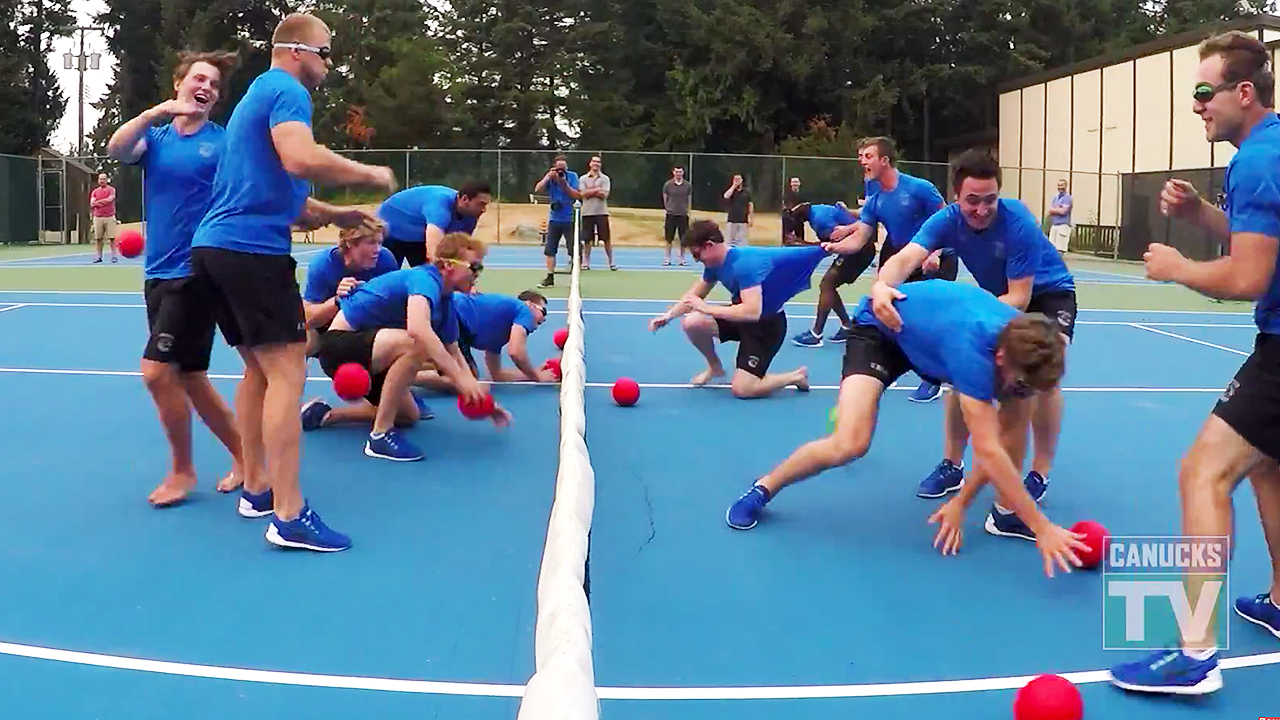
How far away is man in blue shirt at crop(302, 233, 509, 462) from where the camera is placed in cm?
598

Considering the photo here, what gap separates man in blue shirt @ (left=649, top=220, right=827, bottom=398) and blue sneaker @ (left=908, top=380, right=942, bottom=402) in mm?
750

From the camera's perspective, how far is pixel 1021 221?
18.6 ft

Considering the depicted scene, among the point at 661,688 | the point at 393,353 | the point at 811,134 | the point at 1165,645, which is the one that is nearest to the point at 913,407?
the point at 393,353

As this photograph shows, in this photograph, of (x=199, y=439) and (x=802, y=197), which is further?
(x=802, y=197)

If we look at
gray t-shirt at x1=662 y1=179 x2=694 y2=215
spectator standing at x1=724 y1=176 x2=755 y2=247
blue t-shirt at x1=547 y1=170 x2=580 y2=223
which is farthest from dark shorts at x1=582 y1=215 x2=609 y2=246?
spectator standing at x1=724 y1=176 x2=755 y2=247

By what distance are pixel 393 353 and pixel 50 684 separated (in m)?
3.26

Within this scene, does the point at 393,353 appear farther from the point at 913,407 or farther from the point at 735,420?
the point at 913,407

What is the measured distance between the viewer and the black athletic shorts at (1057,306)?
5930mm

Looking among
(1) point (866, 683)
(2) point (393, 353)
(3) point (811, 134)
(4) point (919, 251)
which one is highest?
(3) point (811, 134)

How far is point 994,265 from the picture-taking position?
5.88 meters

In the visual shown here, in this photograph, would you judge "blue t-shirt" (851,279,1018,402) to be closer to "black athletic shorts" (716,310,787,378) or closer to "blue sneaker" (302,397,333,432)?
"black athletic shorts" (716,310,787,378)

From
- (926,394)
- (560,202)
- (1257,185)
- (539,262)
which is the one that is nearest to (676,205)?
(539,262)

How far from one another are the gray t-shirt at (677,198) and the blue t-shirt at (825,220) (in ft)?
40.4

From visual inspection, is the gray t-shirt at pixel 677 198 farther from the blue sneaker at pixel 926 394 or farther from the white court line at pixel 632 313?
the blue sneaker at pixel 926 394
